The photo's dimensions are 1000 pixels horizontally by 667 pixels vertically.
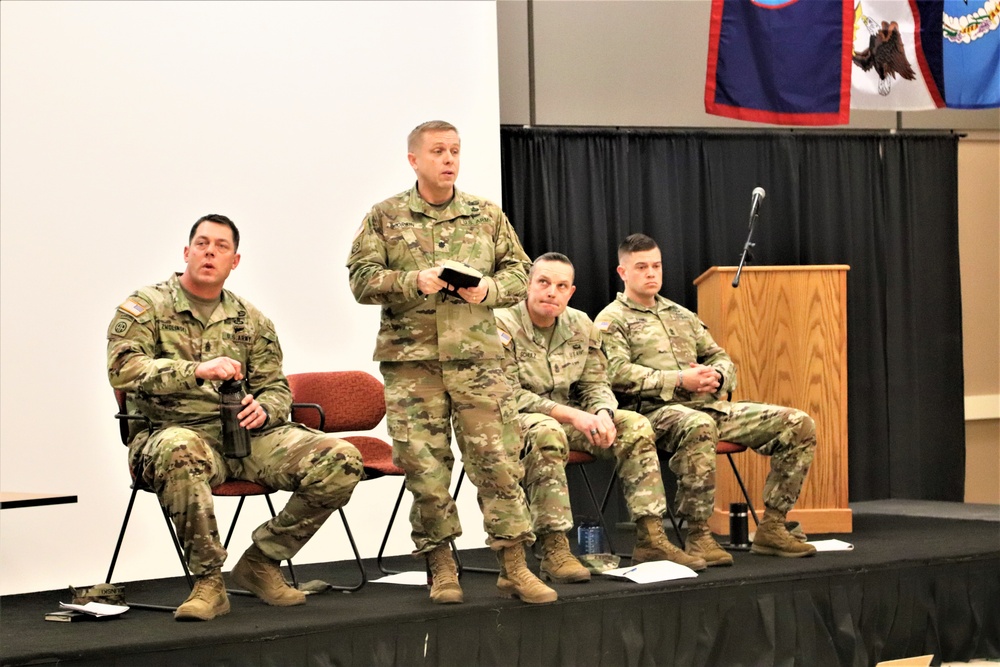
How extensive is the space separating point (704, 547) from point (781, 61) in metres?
2.79

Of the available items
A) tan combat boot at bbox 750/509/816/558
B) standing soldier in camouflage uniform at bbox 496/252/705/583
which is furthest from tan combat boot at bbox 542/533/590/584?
tan combat boot at bbox 750/509/816/558

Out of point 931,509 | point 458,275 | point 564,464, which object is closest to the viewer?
point 458,275

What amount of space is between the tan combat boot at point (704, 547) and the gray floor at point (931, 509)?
210 centimetres

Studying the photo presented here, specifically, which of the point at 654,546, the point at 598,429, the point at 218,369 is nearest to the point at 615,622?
the point at 654,546

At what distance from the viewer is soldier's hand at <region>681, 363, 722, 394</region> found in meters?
4.86

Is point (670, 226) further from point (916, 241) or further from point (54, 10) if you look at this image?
point (54, 10)

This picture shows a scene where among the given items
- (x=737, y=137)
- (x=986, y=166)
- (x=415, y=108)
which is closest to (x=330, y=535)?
(x=415, y=108)

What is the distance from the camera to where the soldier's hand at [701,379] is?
15.9ft

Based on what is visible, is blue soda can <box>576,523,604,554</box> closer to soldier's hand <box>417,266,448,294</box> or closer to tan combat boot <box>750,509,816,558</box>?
tan combat boot <box>750,509,816,558</box>

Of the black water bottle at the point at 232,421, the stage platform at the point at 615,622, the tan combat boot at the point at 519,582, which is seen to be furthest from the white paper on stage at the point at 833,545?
the black water bottle at the point at 232,421

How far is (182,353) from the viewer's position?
4.00 m

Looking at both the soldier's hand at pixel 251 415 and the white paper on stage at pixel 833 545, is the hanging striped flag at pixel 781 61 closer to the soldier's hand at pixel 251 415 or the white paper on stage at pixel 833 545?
the white paper on stage at pixel 833 545

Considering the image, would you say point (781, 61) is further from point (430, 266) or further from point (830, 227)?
point (430, 266)

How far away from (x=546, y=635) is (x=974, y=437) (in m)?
4.91
